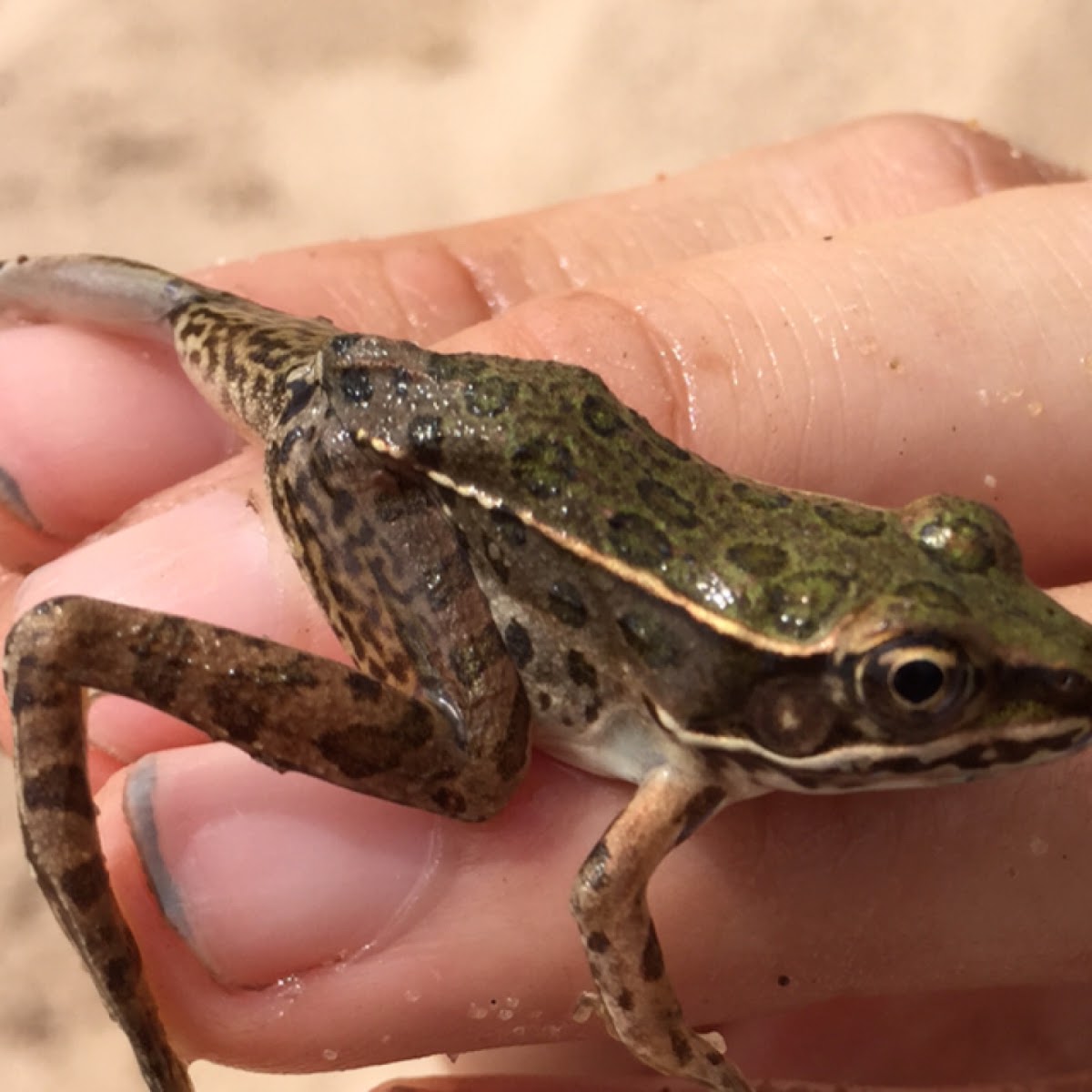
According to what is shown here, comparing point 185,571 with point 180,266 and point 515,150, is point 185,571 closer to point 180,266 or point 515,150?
point 180,266

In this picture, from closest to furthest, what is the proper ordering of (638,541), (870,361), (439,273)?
(638,541), (870,361), (439,273)

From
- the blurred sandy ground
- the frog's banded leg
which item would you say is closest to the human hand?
the frog's banded leg

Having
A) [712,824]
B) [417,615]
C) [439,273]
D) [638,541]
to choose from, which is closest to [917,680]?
[638,541]

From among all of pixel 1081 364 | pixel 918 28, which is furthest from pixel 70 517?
pixel 918 28

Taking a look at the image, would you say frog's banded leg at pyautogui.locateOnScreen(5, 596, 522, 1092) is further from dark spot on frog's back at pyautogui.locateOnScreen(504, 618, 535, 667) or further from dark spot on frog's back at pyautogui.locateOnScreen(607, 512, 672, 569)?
dark spot on frog's back at pyautogui.locateOnScreen(607, 512, 672, 569)

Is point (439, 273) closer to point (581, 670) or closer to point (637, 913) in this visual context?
point (581, 670)

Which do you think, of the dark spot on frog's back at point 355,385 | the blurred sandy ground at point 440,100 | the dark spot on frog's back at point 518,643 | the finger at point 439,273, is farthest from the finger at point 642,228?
the dark spot on frog's back at point 518,643
